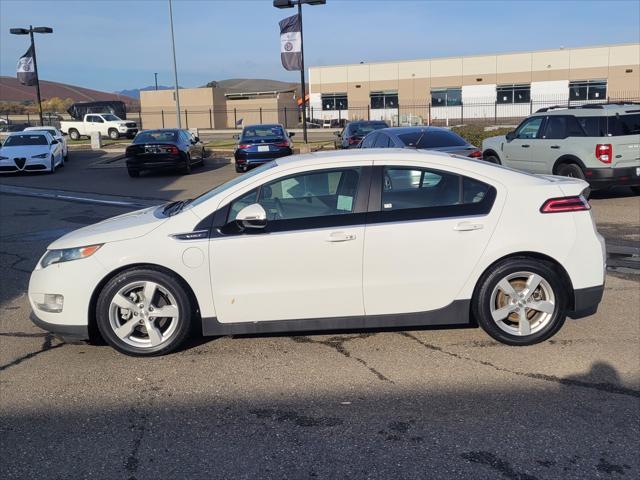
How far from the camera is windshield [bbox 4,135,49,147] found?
2259cm

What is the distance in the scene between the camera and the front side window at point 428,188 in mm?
4945

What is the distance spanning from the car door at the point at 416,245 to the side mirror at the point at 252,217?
31.3 inches

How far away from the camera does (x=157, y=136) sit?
2100 cm

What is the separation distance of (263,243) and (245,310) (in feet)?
1.72

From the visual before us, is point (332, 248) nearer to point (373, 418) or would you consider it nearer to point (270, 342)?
point (270, 342)

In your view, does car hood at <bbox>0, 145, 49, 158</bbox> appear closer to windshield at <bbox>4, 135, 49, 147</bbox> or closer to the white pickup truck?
windshield at <bbox>4, 135, 49, 147</bbox>

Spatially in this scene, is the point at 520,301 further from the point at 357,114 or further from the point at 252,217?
the point at 357,114

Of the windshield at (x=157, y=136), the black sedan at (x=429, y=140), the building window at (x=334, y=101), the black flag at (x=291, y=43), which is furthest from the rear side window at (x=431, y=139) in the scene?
the building window at (x=334, y=101)

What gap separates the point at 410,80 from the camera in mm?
63125

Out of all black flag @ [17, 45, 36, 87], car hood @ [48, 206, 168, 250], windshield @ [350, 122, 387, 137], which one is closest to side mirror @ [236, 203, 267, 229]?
car hood @ [48, 206, 168, 250]

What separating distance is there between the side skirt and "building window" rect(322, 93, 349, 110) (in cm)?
6314

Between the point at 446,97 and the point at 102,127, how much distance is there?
33.3 meters

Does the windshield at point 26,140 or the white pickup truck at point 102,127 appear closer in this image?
the windshield at point 26,140

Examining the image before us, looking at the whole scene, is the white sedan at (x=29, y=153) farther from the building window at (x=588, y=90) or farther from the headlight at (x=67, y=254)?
the building window at (x=588, y=90)
